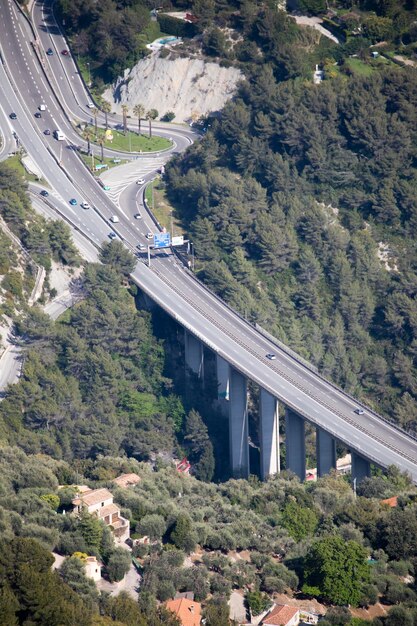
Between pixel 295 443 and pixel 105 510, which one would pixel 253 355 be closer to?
pixel 295 443

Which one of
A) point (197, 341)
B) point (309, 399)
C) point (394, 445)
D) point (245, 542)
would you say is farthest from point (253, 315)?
point (245, 542)

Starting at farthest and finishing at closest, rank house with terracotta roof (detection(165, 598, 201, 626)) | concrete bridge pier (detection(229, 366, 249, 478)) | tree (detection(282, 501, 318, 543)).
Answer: concrete bridge pier (detection(229, 366, 249, 478)) < tree (detection(282, 501, 318, 543)) < house with terracotta roof (detection(165, 598, 201, 626))

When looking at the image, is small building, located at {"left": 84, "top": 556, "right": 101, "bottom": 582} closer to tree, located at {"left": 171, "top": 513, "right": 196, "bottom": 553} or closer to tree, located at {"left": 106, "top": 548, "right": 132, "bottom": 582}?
tree, located at {"left": 106, "top": 548, "right": 132, "bottom": 582}

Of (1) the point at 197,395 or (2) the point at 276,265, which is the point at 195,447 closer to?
(1) the point at 197,395

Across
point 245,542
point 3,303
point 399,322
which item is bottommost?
point 399,322

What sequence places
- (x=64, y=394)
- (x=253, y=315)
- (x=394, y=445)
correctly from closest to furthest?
(x=394, y=445), (x=64, y=394), (x=253, y=315)

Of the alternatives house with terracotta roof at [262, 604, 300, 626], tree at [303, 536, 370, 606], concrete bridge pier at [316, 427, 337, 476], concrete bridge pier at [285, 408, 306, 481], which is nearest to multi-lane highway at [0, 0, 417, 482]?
concrete bridge pier at [316, 427, 337, 476]

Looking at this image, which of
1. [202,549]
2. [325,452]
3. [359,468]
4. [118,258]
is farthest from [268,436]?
[202,549]
